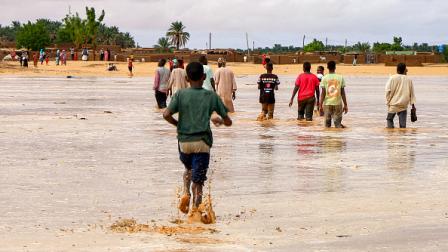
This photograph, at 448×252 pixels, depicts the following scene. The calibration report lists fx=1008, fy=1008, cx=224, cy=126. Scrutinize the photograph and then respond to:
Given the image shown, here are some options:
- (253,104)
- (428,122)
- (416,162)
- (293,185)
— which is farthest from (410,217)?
(253,104)

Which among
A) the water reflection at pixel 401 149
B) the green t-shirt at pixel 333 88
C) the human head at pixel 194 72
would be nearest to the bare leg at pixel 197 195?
the human head at pixel 194 72

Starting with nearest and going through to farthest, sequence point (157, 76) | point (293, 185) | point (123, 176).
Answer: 1. point (293, 185)
2. point (123, 176)
3. point (157, 76)

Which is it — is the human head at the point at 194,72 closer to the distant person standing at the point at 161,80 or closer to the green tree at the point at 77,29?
the distant person standing at the point at 161,80

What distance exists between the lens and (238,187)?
11977mm

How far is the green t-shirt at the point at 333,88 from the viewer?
20.5 meters

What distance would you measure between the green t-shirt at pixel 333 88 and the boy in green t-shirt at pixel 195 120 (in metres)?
11.1

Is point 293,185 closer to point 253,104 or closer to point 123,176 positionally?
point 123,176

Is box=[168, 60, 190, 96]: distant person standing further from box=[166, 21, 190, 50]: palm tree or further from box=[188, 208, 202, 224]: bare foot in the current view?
box=[166, 21, 190, 50]: palm tree

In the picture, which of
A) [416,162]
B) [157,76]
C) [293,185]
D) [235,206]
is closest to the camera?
[235,206]

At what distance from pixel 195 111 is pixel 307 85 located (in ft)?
43.3

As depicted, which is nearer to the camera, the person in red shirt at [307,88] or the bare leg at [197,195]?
the bare leg at [197,195]

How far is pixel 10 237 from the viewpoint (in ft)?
28.2

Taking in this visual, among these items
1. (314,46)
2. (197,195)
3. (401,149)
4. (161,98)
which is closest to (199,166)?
(197,195)

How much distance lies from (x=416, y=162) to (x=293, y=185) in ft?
10.7
